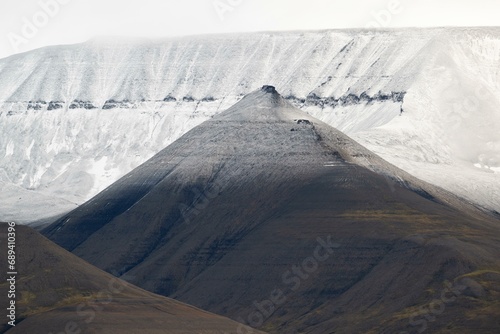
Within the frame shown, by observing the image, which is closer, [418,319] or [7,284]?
[7,284]

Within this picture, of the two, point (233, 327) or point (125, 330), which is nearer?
point (125, 330)

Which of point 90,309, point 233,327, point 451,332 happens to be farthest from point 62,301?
point 451,332

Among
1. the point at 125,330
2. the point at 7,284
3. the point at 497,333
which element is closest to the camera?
the point at 125,330

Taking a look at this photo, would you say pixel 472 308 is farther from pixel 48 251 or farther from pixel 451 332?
pixel 48 251

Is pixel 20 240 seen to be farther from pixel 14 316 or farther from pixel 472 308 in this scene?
pixel 472 308

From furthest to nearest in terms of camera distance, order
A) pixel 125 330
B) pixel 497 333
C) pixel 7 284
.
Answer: pixel 497 333
pixel 7 284
pixel 125 330

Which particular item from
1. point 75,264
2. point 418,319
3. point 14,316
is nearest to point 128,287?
point 75,264
